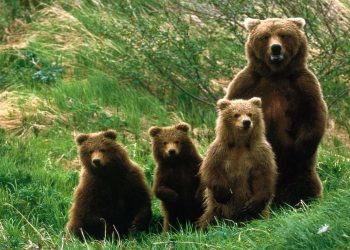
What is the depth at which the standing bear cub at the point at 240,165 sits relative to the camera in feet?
24.6

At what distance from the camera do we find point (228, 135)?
7.61m

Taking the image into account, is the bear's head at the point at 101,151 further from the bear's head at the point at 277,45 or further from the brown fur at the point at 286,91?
the bear's head at the point at 277,45

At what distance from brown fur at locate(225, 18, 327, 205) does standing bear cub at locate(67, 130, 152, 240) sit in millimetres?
1028

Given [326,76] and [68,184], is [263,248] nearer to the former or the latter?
[68,184]

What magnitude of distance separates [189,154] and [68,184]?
1904mm

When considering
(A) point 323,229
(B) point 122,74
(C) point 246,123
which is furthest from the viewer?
(B) point 122,74

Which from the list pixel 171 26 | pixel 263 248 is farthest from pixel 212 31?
pixel 263 248

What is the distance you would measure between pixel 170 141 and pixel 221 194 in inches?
31.4

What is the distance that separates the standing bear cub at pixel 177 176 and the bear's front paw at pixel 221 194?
0.60 m

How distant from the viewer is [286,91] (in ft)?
26.3

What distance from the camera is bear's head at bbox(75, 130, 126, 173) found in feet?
26.8

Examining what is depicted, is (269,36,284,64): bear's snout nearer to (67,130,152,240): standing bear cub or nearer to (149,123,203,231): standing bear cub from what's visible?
(149,123,203,231): standing bear cub

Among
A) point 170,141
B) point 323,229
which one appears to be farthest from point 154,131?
point 323,229

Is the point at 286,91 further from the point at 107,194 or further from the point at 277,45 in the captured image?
the point at 107,194
